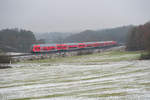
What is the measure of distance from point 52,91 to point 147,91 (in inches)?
255

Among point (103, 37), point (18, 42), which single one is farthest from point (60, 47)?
point (103, 37)

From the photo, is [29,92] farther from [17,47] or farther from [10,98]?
[17,47]

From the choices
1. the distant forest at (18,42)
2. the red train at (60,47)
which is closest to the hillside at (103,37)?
the distant forest at (18,42)

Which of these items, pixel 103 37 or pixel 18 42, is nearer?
pixel 18 42

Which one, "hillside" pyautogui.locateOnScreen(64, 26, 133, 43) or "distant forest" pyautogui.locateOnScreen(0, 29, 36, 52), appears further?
"hillside" pyautogui.locateOnScreen(64, 26, 133, 43)

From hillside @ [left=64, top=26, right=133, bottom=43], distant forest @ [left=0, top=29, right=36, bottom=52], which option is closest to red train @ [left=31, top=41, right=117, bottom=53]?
distant forest @ [left=0, top=29, right=36, bottom=52]

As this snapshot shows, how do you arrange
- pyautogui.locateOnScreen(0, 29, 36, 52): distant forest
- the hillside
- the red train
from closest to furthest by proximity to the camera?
the red train → pyautogui.locateOnScreen(0, 29, 36, 52): distant forest → the hillside

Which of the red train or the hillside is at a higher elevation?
the hillside

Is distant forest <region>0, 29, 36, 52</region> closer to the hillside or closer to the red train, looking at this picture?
the red train

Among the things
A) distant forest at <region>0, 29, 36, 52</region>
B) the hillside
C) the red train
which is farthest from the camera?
the hillside

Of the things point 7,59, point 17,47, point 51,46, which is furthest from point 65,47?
point 17,47

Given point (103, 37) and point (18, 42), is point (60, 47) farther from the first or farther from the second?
point (103, 37)

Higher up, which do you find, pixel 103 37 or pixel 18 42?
pixel 103 37

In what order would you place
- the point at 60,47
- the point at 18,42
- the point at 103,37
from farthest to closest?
1. the point at 103,37
2. the point at 18,42
3. the point at 60,47
